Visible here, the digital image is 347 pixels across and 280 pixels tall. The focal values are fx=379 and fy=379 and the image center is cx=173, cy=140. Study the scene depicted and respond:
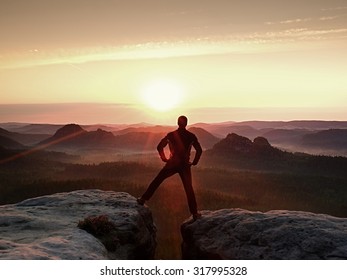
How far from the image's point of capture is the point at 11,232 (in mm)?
10641

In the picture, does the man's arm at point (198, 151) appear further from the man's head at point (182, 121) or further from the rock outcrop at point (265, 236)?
the rock outcrop at point (265, 236)

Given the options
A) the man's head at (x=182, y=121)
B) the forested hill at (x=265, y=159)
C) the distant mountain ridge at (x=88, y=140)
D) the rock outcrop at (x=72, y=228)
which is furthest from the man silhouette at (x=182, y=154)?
the distant mountain ridge at (x=88, y=140)

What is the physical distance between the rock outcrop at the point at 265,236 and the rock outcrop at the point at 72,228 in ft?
6.21

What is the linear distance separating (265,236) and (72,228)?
5607 millimetres

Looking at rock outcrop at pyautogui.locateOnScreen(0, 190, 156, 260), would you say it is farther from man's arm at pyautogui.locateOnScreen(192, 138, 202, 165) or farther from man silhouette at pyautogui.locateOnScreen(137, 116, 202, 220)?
man's arm at pyautogui.locateOnScreen(192, 138, 202, 165)

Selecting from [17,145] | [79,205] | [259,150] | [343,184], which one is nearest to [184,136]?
[79,205]

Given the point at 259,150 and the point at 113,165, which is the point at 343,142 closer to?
the point at 259,150

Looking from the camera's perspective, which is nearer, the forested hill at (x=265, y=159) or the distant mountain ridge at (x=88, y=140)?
the forested hill at (x=265, y=159)

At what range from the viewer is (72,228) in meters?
11.1

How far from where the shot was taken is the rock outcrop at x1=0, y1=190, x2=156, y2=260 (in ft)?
29.5

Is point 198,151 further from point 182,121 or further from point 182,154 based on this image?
point 182,121

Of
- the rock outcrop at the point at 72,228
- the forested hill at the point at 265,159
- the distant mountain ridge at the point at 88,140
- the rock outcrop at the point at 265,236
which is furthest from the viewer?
the distant mountain ridge at the point at 88,140

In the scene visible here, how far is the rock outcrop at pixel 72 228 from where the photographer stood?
8977mm
